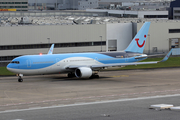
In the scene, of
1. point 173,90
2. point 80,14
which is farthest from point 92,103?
point 80,14

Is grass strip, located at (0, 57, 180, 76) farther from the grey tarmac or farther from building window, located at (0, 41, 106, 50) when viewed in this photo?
the grey tarmac

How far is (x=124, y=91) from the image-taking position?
37.8m

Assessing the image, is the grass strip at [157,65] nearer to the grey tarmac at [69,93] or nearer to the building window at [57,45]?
the building window at [57,45]

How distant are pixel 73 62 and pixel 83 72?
3054 millimetres

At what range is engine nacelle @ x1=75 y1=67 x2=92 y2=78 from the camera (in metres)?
49.7

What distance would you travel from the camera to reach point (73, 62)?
51.7 meters

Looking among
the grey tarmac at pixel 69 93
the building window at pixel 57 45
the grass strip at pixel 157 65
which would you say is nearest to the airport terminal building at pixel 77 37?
the building window at pixel 57 45

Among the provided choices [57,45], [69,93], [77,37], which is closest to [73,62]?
[69,93]

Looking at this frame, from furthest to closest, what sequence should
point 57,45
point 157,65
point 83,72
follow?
1. point 57,45
2. point 157,65
3. point 83,72

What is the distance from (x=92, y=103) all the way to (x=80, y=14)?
112267mm

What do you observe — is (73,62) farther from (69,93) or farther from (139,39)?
(69,93)

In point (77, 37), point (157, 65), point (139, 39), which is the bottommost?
point (157, 65)

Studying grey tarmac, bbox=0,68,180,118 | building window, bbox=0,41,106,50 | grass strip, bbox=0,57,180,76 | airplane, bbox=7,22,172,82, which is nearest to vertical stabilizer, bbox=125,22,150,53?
airplane, bbox=7,22,172,82

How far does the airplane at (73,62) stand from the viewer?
47.9 meters
